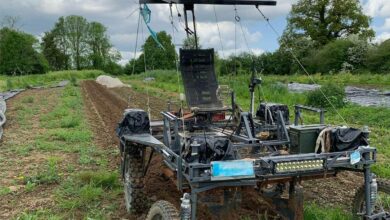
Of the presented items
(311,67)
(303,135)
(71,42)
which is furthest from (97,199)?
(71,42)

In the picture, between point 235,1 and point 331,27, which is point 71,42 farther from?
point 235,1

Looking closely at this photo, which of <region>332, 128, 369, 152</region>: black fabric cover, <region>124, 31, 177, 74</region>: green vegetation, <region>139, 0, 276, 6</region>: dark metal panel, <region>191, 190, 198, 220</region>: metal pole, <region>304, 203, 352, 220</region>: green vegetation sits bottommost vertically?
<region>304, 203, 352, 220</region>: green vegetation

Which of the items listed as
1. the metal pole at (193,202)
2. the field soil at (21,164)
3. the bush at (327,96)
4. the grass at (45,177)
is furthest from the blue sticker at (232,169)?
the bush at (327,96)

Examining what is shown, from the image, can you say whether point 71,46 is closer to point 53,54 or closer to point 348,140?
point 53,54

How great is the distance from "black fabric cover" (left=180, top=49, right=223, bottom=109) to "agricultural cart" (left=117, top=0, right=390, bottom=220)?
16mm

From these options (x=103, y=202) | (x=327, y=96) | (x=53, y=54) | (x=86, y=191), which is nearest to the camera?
(x=103, y=202)

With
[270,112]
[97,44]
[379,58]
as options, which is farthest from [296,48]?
[97,44]

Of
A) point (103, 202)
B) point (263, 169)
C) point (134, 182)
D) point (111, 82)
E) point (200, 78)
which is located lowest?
point (103, 202)

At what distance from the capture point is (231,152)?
4.46 m

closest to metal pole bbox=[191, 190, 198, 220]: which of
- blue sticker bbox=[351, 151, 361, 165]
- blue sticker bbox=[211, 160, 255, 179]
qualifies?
blue sticker bbox=[211, 160, 255, 179]

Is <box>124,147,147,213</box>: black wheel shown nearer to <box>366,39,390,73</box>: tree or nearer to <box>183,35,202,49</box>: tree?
<box>183,35,202,49</box>: tree

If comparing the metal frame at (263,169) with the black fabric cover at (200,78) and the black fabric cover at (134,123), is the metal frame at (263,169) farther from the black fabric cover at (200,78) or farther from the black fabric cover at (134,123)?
the black fabric cover at (200,78)

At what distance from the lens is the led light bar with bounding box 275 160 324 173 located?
4395 mm

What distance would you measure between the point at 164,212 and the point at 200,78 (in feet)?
12.4
